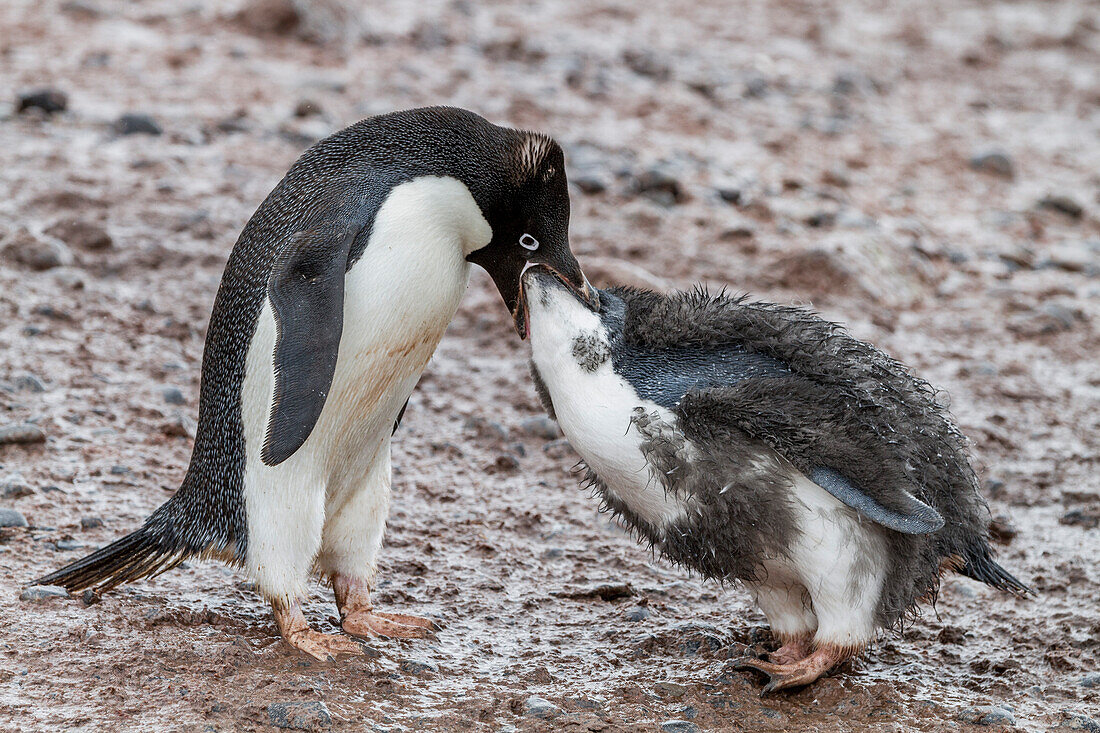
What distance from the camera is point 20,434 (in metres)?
3.86

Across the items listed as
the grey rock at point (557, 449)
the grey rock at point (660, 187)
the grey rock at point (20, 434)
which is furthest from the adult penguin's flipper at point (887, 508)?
the grey rock at point (660, 187)

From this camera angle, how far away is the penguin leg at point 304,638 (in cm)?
304

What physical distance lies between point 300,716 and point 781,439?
1.14 m

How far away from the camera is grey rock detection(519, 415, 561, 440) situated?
14.9 ft

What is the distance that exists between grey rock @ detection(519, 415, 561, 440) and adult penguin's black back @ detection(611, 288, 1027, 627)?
55.7 inches

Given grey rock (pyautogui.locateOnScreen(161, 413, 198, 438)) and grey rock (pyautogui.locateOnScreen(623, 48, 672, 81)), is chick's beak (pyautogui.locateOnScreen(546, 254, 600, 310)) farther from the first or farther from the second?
grey rock (pyautogui.locateOnScreen(623, 48, 672, 81))

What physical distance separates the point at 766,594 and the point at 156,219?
11.9ft

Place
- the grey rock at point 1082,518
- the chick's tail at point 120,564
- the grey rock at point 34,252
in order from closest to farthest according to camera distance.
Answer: the chick's tail at point 120,564
the grey rock at point 1082,518
the grey rock at point 34,252

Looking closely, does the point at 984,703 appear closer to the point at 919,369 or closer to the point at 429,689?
the point at 429,689

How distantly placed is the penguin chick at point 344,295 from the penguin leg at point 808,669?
885mm

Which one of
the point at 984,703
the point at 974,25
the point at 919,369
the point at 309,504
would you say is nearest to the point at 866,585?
the point at 984,703

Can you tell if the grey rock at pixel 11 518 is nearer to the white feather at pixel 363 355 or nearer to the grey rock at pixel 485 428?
the white feather at pixel 363 355

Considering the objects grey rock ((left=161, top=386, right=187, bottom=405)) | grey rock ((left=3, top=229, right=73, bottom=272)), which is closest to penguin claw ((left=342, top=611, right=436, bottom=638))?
grey rock ((left=161, top=386, right=187, bottom=405))

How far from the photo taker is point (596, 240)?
593 centimetres
